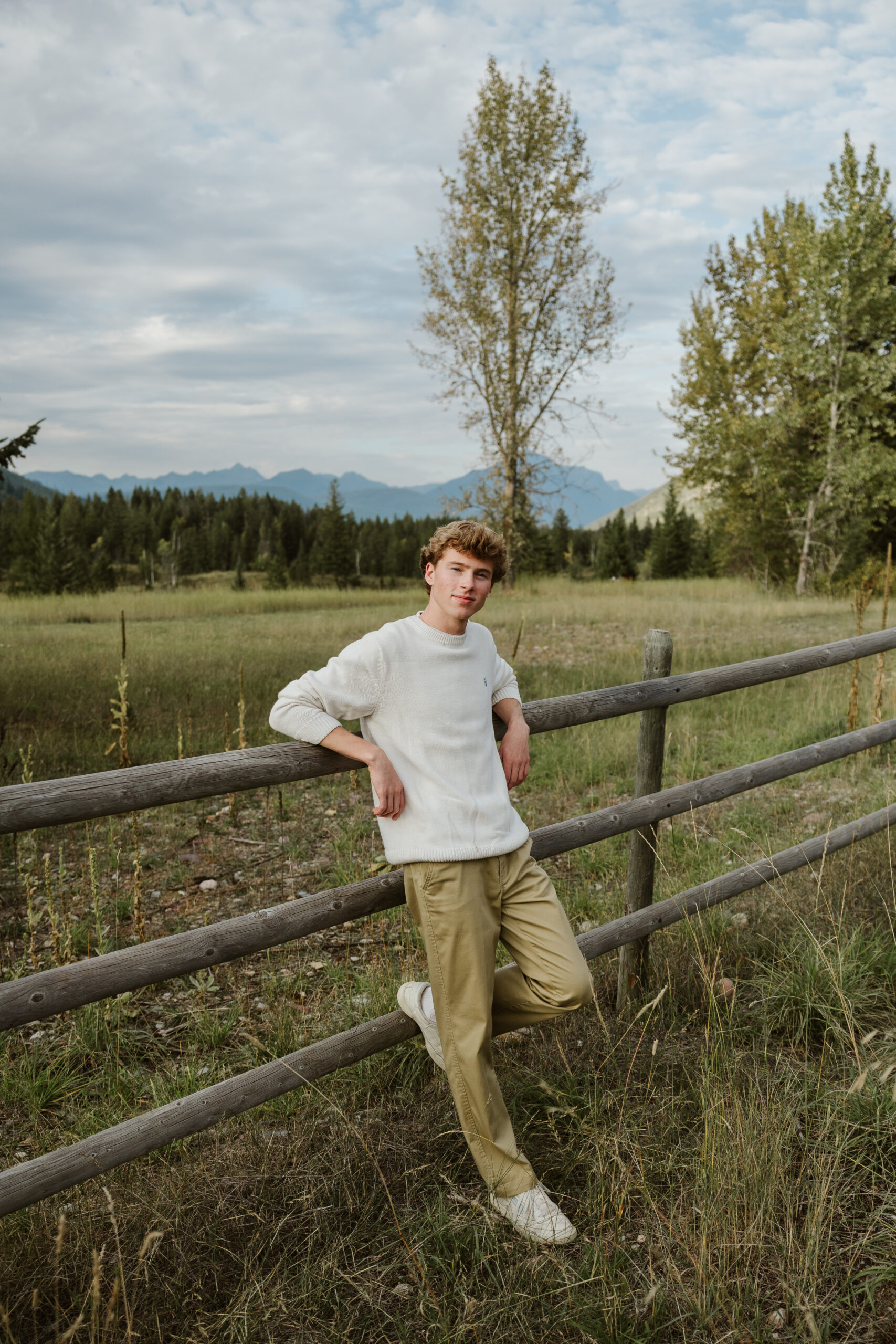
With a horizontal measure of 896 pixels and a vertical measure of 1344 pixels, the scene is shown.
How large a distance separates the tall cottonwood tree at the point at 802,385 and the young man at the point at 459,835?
23.6 m

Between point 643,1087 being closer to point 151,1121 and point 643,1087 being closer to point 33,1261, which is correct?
point 151,1121

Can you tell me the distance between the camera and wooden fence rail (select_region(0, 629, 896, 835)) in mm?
1998

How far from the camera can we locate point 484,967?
7.92ft

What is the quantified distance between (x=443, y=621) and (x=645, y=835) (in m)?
1.52

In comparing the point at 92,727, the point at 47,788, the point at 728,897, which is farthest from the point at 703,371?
the point at 47,788

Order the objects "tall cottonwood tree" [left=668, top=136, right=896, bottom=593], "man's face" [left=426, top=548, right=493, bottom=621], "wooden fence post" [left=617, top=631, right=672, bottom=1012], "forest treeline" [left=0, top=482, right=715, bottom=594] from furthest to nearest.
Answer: "forest treeline" [left=0, top=482, right=715, bottom=594]
"tall cottonwood tree" [left=668, top=136, right=896, bottom=593]
"wooden fence post" [left=617, top=631, right=672, bottom=1012]
"man's face" [left=426, top=548, right=493, bottom=621]

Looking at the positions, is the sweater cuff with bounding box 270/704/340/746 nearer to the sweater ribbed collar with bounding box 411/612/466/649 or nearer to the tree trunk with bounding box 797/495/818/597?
the sweater ribbed collar with bounding box 411/612/466/649

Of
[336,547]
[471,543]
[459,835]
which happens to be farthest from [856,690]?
[336,547]

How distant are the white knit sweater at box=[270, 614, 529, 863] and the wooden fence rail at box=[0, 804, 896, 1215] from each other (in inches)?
21.9

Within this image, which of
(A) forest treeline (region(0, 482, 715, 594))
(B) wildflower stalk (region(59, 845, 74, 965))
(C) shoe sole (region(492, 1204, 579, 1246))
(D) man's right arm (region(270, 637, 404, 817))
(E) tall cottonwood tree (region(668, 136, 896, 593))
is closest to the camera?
(C) shoe sole (region(492, 1204, 579, 1246))

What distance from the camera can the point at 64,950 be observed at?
130 inches

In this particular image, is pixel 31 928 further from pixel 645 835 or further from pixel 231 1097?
pixel 645 835

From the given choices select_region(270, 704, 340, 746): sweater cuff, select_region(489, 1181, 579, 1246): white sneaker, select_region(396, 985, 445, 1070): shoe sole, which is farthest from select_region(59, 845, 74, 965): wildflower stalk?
select_region(489, 1181, 579, 1246): white sneaker

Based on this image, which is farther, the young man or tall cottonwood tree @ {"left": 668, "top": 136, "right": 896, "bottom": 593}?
tall cottonwood tree @ {"left": 668, "top": 136, "right": 896, "bottom": 593}
